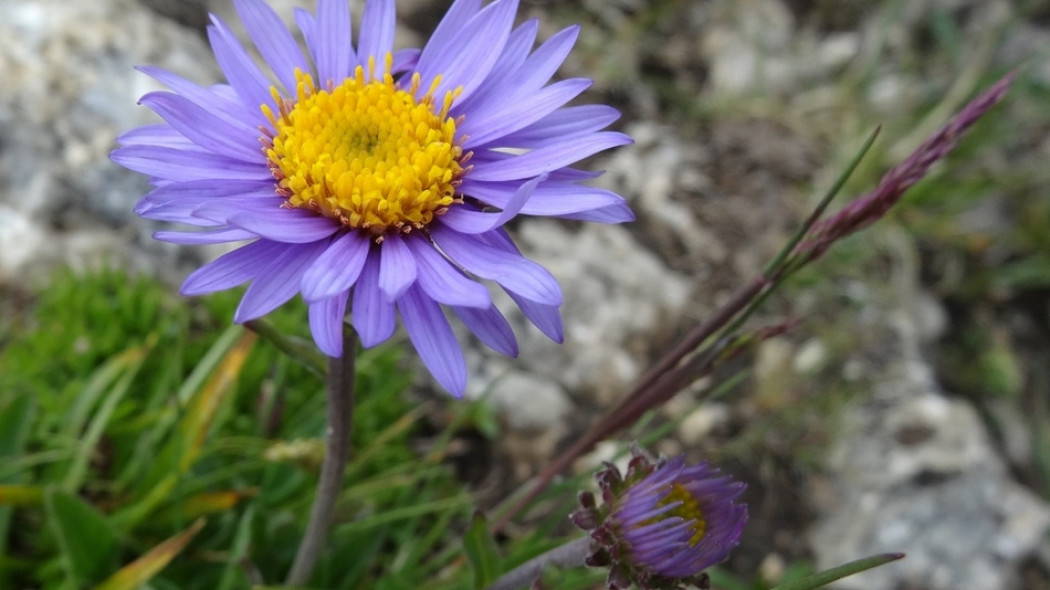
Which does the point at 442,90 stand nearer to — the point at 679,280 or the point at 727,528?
the point at 727,528

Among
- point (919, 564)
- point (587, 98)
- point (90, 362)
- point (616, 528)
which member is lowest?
point (919, 564)

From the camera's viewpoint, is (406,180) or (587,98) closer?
(406,180)

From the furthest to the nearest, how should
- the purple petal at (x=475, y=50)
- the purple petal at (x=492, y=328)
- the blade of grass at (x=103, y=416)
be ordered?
the blade of grass at (x=103, y=416) < the purple petal at (x=475, y=50) < the purple petal at (x=492, y=328)

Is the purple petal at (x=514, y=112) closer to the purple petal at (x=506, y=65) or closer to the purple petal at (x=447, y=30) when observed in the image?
the purple petal at (x=506, y=65)

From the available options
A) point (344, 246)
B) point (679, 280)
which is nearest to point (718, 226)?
point (679, 280)

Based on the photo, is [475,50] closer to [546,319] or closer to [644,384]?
[546,319]

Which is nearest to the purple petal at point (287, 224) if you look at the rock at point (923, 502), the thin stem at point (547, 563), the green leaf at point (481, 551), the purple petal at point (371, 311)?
the purple petal at point (371, 311)

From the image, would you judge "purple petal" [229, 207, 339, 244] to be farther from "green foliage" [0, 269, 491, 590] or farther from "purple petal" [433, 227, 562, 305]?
"green foliage" [0, 269, 491, 590]
